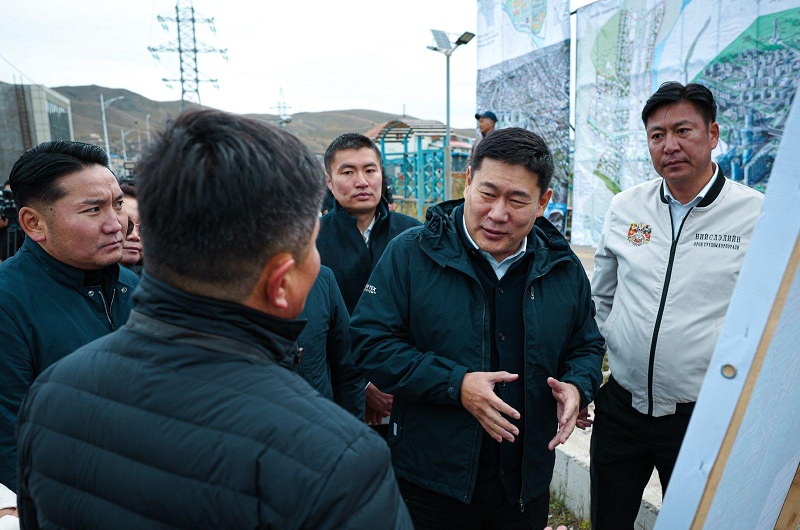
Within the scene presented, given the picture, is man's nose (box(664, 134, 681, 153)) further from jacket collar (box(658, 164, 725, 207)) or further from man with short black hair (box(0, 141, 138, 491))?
man with short black hair (box(0, 141, 138, 491))

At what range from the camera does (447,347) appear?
72.5 inches

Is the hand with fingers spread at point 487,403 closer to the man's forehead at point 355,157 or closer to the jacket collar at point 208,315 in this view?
the jacket collar at point 208,315

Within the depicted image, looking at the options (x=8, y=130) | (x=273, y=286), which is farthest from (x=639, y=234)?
(x=8, y=130)

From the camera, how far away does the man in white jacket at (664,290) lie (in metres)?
2.08

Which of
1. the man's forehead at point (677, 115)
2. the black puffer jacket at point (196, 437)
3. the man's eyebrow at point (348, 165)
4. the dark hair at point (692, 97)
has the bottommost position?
the black puffer jacket at point (196, 437)

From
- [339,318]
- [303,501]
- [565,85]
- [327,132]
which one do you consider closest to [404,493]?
[339,318]

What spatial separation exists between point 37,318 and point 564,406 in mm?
1683

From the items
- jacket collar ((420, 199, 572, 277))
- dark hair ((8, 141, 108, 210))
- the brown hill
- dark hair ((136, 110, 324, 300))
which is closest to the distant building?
dark hair ((8, 141, 108, 210))

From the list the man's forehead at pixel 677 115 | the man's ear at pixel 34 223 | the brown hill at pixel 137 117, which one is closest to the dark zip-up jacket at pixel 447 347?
the man's forehead at pixel 677 115

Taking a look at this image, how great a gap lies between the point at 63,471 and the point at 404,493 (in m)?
1.29

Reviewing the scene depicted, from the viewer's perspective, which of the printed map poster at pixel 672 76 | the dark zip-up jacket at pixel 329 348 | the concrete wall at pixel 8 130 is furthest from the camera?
the concrete wall at pixel 8 130

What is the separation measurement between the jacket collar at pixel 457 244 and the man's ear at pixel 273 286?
986mm

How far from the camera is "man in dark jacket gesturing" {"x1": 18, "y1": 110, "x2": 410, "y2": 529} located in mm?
771

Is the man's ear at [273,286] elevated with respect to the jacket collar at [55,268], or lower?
elevated
